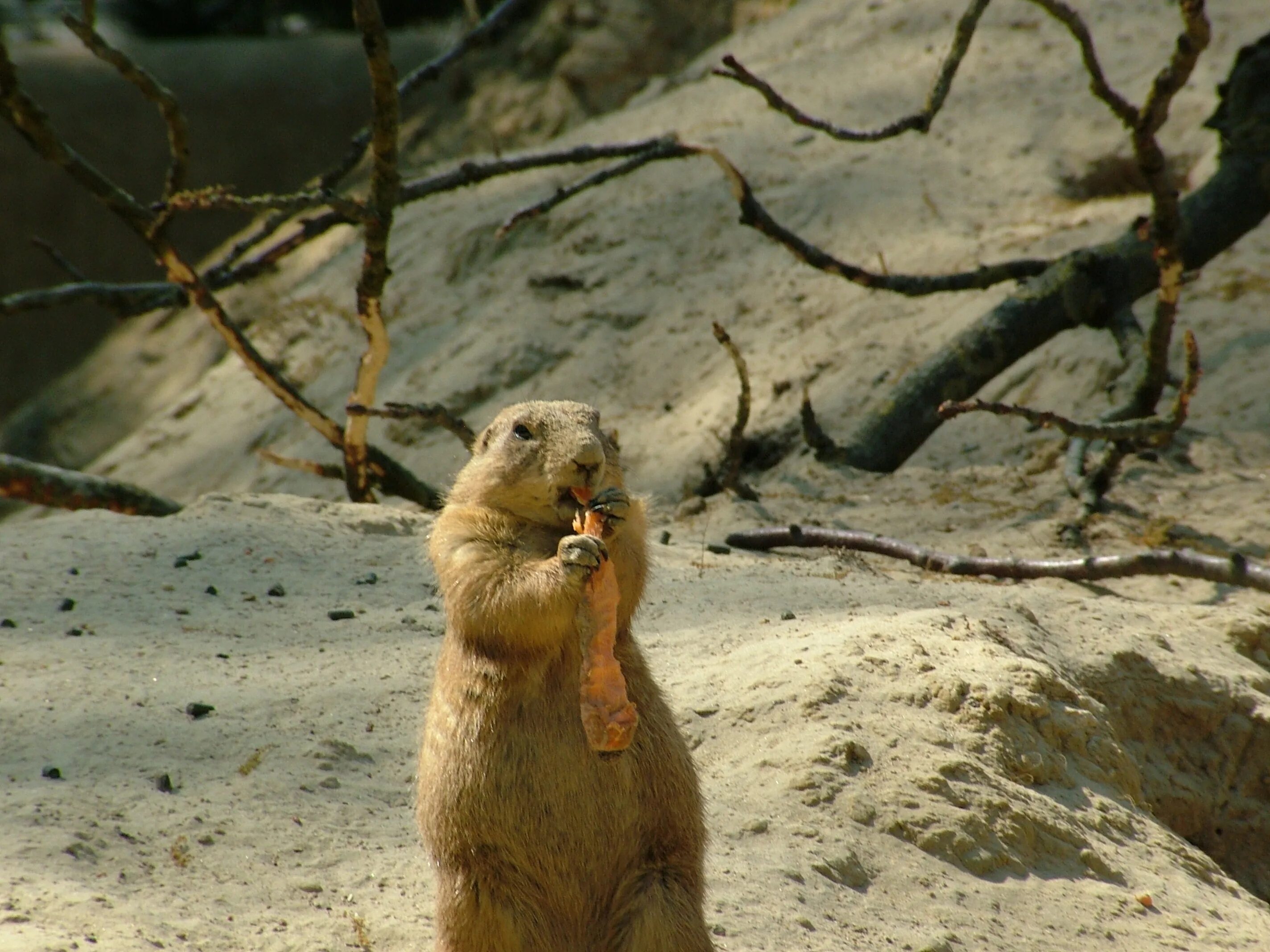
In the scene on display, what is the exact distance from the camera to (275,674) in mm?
4020

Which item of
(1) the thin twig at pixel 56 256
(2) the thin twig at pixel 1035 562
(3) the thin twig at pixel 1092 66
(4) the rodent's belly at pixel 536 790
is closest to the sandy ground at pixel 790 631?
(2) the thin twig at pixel 1035 562

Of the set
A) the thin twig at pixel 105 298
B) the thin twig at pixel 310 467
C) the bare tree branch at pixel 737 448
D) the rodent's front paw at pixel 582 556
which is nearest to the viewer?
the rodent's front paw at pixel 582 556

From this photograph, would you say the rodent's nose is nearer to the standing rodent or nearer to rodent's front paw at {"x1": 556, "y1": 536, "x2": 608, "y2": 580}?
the standing rodent

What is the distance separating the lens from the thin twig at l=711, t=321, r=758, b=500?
543 centimetres

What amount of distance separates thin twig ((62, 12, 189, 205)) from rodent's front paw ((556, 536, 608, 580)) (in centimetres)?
406

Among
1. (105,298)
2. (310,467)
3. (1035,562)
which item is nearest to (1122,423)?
(1035,562)

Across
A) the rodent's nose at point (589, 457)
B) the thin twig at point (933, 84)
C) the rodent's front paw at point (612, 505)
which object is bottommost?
the rodent's front paw at point (612, 505)

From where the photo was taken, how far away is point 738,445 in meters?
5.67

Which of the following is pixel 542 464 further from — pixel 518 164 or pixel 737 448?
pixel 518 164

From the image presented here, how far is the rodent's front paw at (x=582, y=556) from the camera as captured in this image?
259 cm

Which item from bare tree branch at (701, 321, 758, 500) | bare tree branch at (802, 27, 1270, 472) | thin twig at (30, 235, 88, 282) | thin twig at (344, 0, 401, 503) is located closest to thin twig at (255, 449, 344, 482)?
thin twig at (344, 0, 401, 503)

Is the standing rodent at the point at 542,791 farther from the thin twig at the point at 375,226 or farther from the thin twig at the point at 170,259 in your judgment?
the thin twig at the point at 170,259

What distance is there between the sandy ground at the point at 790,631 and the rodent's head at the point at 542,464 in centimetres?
102

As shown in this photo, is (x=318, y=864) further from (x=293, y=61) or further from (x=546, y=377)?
(x=293, y=61)
